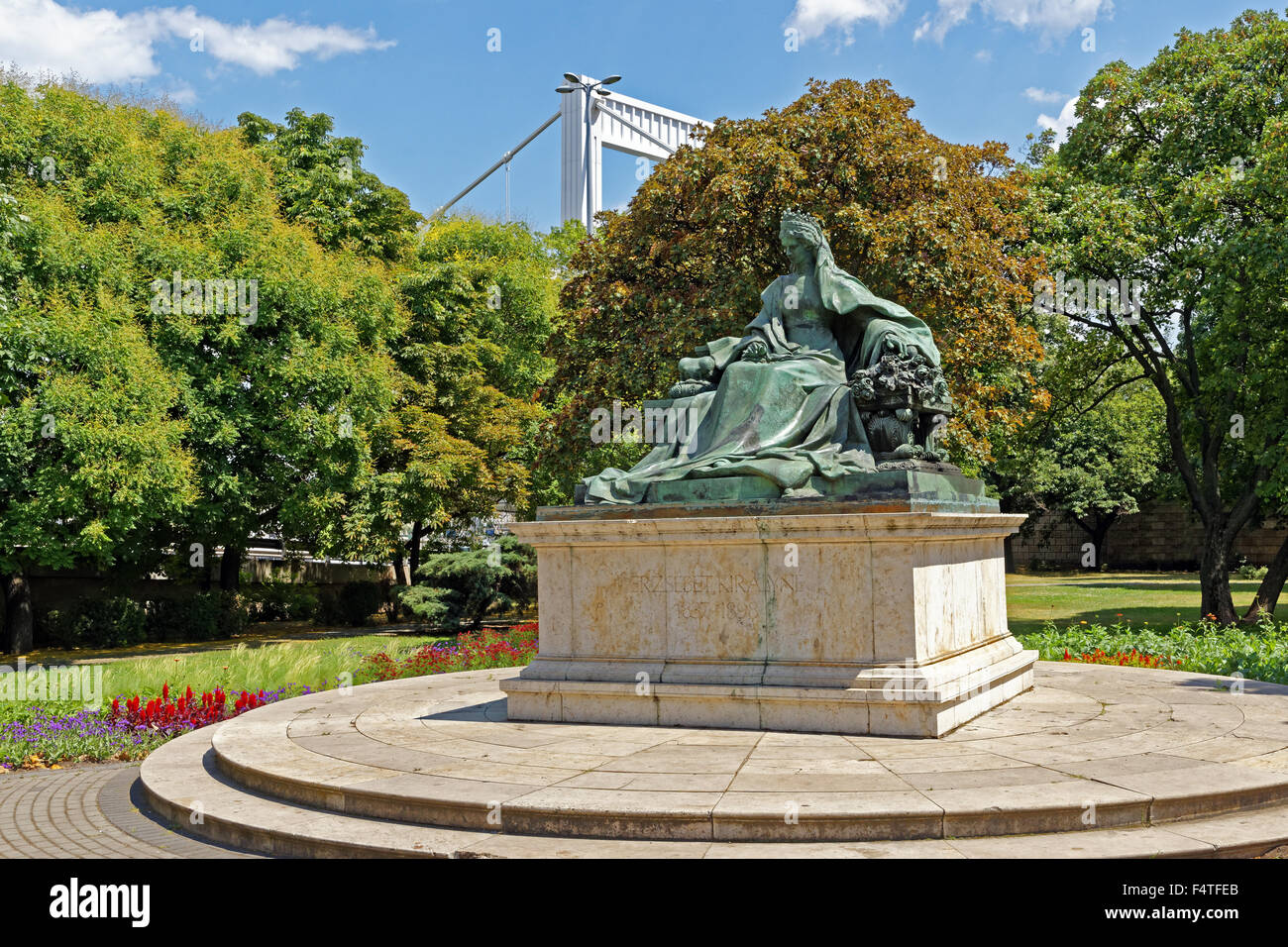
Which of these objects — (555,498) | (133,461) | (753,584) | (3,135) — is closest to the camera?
(753,584)

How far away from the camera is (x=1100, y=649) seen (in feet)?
42.9

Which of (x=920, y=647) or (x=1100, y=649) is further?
(x=1100, y=649)

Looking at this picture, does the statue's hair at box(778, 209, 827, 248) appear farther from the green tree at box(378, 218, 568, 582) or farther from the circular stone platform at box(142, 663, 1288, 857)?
the green tree at box(378, 218, 568, 582)

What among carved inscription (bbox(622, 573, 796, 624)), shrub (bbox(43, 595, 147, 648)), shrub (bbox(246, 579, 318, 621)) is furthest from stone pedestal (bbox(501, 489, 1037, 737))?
shrub (bbox(246, 579, 318, 621))

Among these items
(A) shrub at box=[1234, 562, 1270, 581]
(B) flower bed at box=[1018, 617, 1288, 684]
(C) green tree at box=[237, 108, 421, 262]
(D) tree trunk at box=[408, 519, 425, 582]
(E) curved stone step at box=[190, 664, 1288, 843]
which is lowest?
(A) shrub at box=[1234, 562, 1270, 581]

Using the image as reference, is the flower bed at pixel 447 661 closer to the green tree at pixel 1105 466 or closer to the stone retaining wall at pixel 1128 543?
the green tree at pixel 1105 466

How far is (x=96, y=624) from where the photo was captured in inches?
945

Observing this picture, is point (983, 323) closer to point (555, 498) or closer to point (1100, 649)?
point (1100, 649)

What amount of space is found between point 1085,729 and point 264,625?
86.2 feet

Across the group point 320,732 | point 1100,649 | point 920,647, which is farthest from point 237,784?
point 1100,649

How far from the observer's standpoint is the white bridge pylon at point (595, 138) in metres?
49.7

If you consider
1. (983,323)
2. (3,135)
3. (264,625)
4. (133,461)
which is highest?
(3,135)

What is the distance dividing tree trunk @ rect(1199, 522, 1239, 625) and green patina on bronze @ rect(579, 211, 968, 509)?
14.4m

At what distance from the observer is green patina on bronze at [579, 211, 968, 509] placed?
827cm
